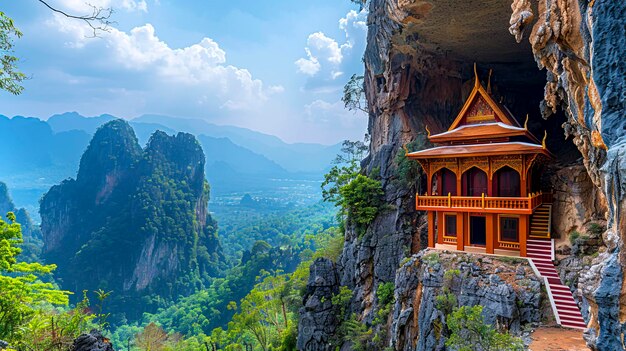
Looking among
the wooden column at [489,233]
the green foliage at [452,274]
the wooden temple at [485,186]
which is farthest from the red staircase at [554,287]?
the green foliage at [452,274]

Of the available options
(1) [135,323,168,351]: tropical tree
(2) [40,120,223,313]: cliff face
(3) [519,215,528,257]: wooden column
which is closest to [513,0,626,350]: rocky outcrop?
(3) [519,215,528,257]: wooden column

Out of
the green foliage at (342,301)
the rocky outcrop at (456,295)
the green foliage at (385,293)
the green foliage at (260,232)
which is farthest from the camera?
the green foliage at (260,232)

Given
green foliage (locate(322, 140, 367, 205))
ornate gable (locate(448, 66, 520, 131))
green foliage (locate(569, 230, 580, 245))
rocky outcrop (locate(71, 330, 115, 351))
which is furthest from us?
green foliage (locate(322, 140, 367, 205))

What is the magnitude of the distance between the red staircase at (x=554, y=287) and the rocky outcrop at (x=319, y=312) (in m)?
8.65

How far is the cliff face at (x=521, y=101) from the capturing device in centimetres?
517

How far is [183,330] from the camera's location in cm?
3684

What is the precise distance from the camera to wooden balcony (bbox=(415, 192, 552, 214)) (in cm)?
1121

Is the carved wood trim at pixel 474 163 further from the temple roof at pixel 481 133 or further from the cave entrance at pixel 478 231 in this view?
the cave entrance at pixel 478 231

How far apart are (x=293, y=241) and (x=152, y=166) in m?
27.9

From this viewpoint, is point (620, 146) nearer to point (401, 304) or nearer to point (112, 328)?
point (401, 304)

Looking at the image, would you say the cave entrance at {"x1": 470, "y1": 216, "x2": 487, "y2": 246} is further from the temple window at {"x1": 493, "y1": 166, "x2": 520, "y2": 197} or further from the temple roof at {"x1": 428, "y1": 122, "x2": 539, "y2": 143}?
the temple roof at {"x1": 428, "y1": 122, "x2": 539, "y2": 143}

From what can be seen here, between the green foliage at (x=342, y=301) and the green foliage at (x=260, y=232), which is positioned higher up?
the green foliage at (x=342, y=301)

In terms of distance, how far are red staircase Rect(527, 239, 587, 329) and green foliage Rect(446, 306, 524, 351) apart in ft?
7.71

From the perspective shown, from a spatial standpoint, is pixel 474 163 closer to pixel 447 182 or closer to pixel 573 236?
pixel 447 182
